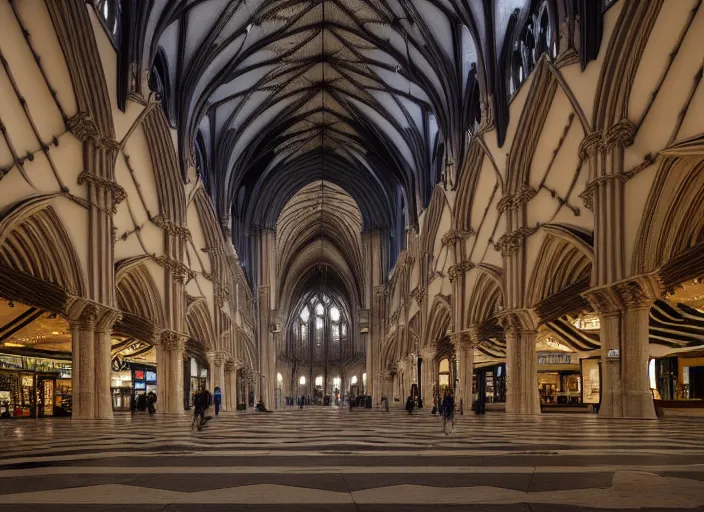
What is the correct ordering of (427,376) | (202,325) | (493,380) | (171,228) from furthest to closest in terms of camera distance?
(427,376)
(493,380)
(202,325)
(171,228)

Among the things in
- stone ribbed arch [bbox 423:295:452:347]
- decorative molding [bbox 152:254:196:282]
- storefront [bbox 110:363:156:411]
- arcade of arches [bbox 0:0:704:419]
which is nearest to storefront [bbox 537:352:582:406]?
arcade of arches [bbox 0:0:704:419]

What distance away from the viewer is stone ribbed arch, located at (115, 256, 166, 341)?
96.5ft

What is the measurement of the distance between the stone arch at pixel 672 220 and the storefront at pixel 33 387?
2531cm

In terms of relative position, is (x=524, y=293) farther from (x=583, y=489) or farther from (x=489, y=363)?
(x=583, y=489)

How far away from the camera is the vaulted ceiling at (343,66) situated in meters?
27.6

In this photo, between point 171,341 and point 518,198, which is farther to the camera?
point 171,341

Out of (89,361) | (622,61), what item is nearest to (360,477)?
(622,61)

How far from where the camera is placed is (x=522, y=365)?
27.0 meters

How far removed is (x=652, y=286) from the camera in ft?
61.2

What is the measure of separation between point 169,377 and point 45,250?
12.6m

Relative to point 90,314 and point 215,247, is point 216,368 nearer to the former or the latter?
point 215,247

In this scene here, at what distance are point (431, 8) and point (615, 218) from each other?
17.0 m

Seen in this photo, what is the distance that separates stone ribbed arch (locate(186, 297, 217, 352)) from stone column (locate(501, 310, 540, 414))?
1760cm

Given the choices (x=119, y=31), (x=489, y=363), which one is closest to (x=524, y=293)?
(x=489, y=363)
